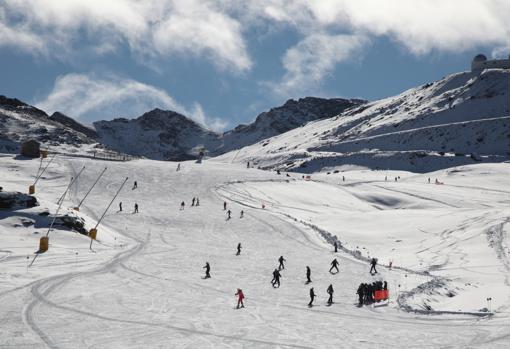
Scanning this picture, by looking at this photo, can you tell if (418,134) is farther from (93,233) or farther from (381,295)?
(381,295)

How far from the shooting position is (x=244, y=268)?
116 feet

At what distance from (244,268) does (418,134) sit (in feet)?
369

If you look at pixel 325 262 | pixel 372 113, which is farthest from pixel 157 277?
pixel 372 113

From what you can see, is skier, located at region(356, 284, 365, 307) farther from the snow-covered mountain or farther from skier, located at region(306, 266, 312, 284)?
the snow-covered mountain

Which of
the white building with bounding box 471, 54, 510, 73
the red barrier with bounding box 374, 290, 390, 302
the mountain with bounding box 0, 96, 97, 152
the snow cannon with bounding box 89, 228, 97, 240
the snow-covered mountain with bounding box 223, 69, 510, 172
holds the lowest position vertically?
the red barrier with bounding box 374, 290, 390, 302

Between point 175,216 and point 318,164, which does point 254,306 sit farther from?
point 318,164

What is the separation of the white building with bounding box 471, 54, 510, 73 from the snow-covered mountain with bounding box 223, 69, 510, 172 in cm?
598

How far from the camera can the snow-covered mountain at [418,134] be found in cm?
12244

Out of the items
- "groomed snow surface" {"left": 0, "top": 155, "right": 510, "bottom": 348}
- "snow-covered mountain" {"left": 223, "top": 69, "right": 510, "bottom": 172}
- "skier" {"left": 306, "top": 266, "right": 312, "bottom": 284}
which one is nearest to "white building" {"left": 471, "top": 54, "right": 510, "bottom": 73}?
"snow-covered mountain" {"left": 223, "top": 69, "right": 510, "bottom": 172}

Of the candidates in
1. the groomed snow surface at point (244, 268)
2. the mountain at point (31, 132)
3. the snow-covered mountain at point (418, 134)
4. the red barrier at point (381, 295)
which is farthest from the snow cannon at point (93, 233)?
the mountain at point (31, 132)

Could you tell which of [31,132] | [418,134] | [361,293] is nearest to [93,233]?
[361,293]

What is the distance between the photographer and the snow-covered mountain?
402 feet

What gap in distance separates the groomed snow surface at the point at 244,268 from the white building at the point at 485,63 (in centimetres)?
11220

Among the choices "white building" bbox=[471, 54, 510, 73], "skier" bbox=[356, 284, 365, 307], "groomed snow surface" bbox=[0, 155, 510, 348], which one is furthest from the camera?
"white building" bbox=[471, 54, 510, 73]
